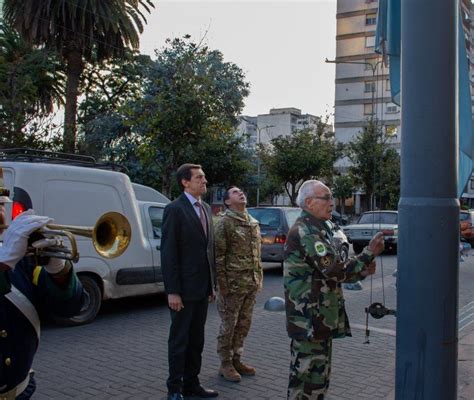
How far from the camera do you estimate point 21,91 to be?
64.5 feet

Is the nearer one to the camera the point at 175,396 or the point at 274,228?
the point at 175,396

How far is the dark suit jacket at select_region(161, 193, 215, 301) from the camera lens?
4512mm

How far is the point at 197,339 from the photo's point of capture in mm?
4746

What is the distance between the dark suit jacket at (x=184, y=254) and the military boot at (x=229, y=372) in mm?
989

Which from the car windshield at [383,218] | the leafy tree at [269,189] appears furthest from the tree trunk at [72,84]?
the leafy tree at [269,189]

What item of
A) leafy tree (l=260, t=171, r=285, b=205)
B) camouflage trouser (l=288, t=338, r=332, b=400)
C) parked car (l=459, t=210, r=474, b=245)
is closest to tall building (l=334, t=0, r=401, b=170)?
leafy tree (l=260, t=171, r=285, b=205)

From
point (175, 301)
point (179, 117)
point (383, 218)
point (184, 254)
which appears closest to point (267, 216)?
point (179, 117)

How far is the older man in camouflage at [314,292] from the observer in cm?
350

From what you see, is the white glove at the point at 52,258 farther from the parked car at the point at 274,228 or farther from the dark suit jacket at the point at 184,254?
the parked car at the point at 274,228

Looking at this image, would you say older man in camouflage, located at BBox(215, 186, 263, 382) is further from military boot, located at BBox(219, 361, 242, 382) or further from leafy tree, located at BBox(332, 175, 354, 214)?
leafy tree, located at BBox(332, 175, 354, 214)

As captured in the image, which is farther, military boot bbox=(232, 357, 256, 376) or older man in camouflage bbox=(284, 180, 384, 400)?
military boot bbox=(232, 357, 256, 376)

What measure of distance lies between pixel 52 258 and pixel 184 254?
8.09 ft

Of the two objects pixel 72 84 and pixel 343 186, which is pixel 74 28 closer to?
pixel 72 84

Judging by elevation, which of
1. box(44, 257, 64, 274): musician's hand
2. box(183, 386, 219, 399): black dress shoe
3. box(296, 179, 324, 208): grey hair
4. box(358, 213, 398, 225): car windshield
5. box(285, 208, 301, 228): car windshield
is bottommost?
box(183, 386, 219, 399): black dress shoe
